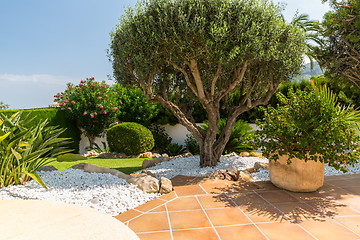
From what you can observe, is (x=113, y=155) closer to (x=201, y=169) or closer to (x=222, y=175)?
(x=201, y=169)

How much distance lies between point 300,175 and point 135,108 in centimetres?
839

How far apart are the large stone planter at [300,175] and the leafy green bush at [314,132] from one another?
14 cm

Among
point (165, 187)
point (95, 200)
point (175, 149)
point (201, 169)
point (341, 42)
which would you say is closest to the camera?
point (95, 200)

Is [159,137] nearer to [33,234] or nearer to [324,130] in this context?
[324,130]

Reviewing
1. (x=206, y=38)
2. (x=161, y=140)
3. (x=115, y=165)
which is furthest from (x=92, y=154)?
(x=206, y=38)

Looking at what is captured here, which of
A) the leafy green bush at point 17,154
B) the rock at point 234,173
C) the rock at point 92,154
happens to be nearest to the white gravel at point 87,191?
the leafy green bush at point 17,154

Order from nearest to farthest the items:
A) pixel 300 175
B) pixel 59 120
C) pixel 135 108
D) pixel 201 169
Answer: pixel 300 175
pixel 201 169
pixel 59 120
pixel 135 108

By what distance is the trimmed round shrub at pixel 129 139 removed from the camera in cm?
934

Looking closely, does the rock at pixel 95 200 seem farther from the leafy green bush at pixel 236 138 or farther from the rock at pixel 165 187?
the leafy green bush at pixel 236 138

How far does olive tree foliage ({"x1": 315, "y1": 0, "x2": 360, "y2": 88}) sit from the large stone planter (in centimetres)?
422

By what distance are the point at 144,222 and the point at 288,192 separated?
2.52 m

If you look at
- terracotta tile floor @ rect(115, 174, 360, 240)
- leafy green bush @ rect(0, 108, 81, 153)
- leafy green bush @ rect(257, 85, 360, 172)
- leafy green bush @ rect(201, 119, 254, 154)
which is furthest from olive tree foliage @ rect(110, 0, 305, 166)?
leafy green bush @ rect(0, 108, 81, 153)

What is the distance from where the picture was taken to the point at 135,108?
11242mm

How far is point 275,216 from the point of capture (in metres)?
3.17
